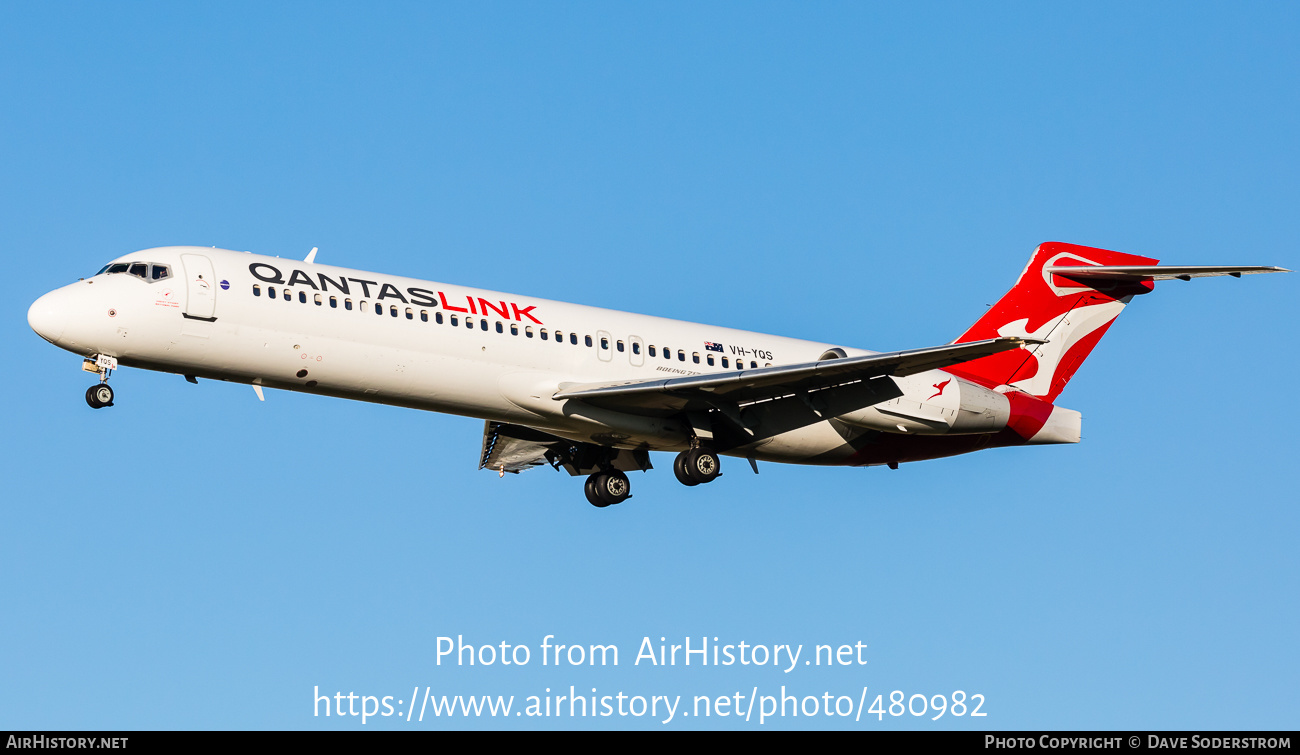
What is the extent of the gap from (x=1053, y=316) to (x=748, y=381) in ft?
29.8

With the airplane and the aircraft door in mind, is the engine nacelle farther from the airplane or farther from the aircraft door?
the aircraft door

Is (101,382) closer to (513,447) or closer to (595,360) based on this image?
(595,360)

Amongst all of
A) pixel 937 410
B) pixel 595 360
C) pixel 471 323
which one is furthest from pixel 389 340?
pixel 937 410

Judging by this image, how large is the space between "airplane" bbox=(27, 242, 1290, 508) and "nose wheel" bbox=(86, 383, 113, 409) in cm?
2

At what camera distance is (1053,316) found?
31.9 meters

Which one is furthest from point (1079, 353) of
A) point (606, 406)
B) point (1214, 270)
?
point (606, 406)

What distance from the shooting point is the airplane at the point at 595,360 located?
24.1 metres

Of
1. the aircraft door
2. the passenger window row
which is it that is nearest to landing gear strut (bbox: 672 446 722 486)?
the passenger window row

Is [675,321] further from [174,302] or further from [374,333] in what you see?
[174,302]

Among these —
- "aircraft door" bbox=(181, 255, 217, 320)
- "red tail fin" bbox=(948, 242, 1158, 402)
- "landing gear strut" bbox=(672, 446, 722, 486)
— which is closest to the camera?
"aircraft door" bbox=(181, 255, 217, 320)

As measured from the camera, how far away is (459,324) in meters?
25.6

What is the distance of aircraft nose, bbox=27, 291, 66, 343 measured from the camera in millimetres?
23219
